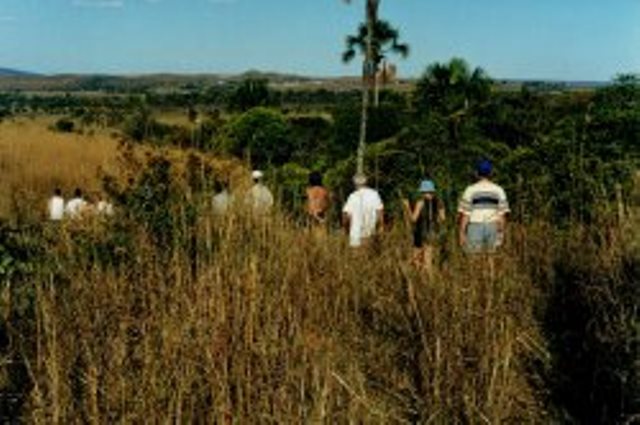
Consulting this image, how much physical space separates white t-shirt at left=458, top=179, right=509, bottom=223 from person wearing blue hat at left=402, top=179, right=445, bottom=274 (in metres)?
0.39

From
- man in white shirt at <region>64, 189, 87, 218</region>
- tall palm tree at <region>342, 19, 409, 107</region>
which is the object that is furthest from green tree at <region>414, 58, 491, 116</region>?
man in white shirt at <region>64, 189, 87, 218</region>

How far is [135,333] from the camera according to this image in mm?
4676

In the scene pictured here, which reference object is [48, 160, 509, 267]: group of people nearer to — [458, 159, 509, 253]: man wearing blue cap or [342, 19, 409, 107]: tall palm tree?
[458, 159, 509, 253]: man wearing blue cap

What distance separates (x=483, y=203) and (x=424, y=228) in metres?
0.90

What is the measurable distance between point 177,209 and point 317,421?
3419mm

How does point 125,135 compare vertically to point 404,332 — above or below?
above

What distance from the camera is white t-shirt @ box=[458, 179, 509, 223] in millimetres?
8266

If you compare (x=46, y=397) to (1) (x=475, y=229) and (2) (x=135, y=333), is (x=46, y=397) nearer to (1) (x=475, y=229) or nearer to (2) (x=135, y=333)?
(2) (x=135, y=333)

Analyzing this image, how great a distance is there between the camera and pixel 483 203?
8.39 metres

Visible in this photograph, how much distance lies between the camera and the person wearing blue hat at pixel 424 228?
6278 millimetres

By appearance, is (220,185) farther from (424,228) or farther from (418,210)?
(418,210)

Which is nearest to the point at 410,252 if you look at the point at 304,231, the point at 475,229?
the point at 304,231

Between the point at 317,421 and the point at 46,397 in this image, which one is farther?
the point at 46,397

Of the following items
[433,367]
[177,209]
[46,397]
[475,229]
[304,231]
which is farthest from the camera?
[475,229]
